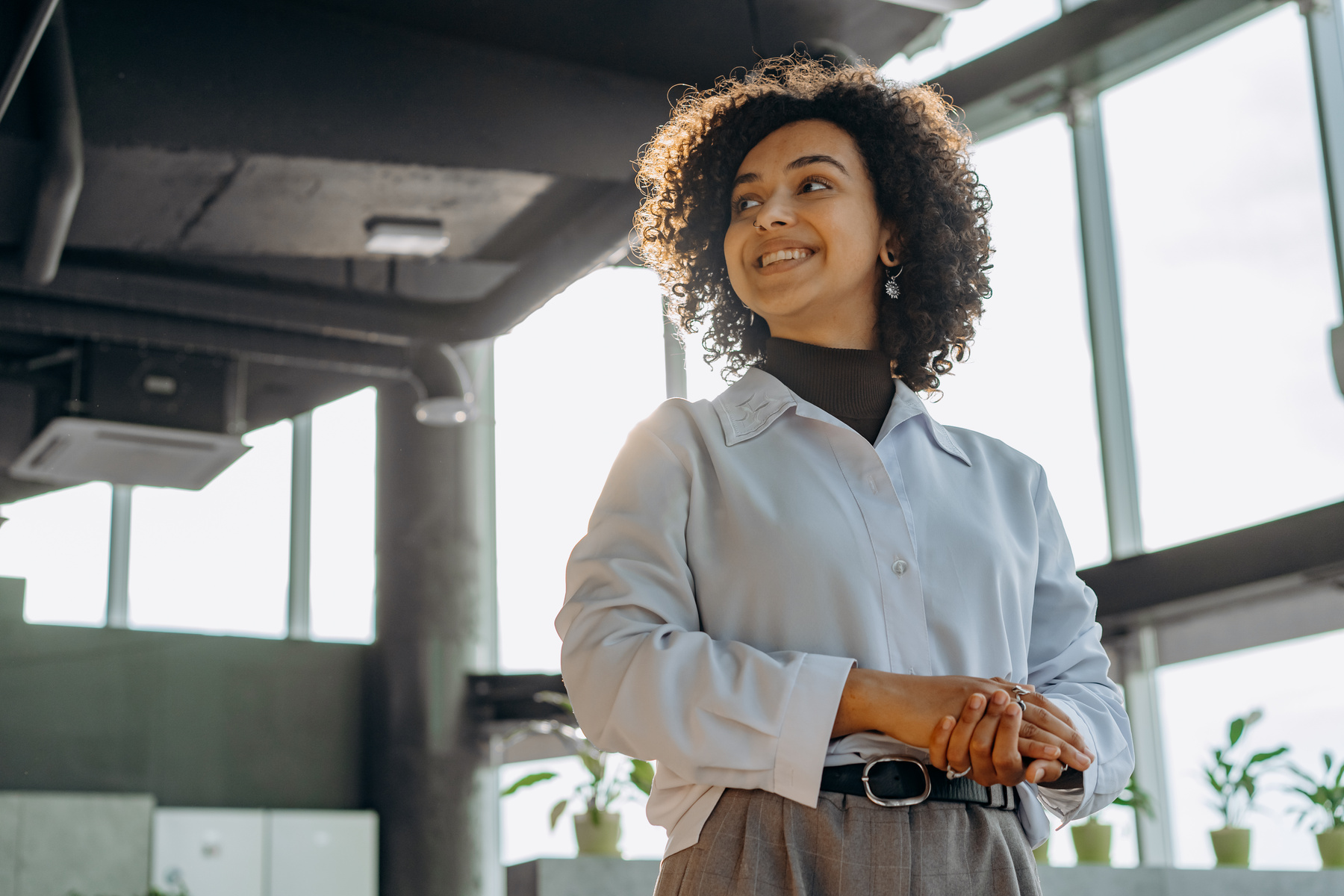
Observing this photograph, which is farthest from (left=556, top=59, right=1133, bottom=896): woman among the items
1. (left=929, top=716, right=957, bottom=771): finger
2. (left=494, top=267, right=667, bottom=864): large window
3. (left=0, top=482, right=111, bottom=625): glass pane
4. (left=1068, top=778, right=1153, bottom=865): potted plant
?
(left=1068, top=778, right=1153, bottom=865): potted plant

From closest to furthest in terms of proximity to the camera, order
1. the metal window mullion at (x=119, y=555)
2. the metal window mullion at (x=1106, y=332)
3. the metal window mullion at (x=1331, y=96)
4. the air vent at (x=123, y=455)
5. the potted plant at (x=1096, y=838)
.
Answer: the air vent at (x=123, y=455) < the metal window mullion at (x=119, y=555) < the potted plant at (x=1096, y=838) < the metal window mullion at (x=1331, y=96) < the metal window mullion at (x=1106, y=332)

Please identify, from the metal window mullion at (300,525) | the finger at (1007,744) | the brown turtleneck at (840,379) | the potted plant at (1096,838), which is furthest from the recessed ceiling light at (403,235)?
the finger at (1007,744)

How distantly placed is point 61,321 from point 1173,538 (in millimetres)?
4385

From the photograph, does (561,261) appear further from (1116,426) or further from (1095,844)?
(1095,844)

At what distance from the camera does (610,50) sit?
433cm

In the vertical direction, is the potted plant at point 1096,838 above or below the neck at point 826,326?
below

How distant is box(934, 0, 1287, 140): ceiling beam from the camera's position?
17.1ft

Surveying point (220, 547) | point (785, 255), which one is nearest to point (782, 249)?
point (785, 255)

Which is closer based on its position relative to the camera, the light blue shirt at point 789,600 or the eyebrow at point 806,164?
the light blue shirt at point 789,600

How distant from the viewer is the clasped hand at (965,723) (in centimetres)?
83

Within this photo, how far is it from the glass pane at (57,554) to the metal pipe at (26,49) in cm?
107

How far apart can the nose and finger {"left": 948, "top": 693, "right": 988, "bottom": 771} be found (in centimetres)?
48

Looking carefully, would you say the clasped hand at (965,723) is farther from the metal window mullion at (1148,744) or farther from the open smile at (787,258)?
the metal window mullion at (1148,744)

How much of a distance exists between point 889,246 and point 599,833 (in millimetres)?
3498
